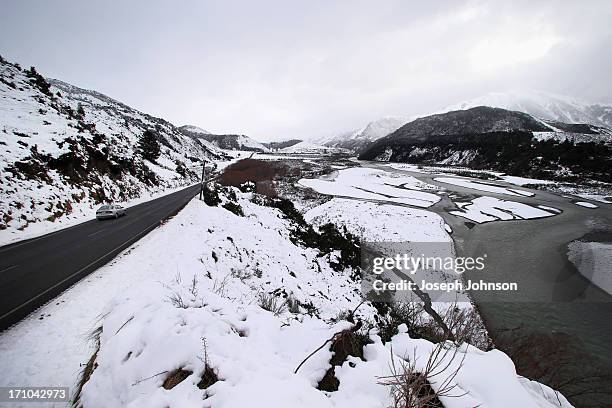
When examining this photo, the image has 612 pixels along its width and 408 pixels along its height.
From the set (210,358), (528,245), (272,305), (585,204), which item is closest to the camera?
(210,358)

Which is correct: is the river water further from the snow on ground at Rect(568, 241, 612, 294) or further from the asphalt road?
the asphalt road

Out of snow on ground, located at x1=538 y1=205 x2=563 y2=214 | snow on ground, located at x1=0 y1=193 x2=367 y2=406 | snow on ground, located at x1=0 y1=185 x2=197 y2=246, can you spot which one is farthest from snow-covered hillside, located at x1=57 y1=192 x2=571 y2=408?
snow on ground, located at x1=538 y1=205 x2=563 y2=214

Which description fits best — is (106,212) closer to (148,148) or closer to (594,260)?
(594,260)

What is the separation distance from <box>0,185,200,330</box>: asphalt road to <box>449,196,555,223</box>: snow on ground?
28.4 m

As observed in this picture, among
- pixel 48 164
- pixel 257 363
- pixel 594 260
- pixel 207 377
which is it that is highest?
pixel 48 164

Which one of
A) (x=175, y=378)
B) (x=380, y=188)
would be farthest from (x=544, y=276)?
(x=380, y=188)

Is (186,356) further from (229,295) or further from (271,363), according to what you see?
(229,295)

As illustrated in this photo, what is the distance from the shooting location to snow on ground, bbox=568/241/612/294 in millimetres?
14141

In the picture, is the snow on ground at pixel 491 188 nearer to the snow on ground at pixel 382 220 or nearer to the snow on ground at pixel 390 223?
the snow on ground at pixel 382 220

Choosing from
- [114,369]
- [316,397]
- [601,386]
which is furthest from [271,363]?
[601,386]

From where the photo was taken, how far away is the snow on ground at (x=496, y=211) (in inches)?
981

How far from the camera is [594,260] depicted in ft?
53.0

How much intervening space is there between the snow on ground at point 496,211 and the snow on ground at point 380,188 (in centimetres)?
389

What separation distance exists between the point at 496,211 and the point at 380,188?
1682 cm
